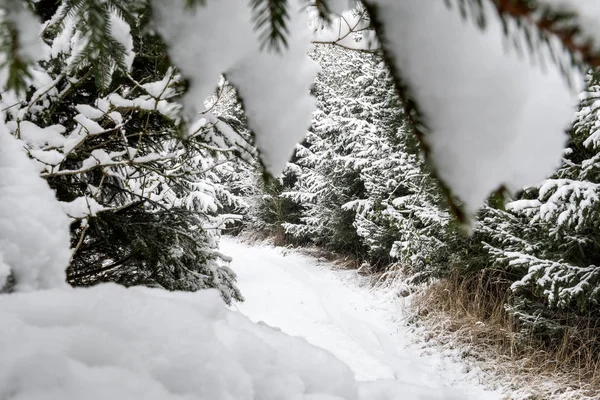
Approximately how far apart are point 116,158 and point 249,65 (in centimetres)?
248

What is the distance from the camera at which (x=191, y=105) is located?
0.54 metres

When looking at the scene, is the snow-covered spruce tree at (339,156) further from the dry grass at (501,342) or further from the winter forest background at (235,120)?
the winter forest background at (235,120)

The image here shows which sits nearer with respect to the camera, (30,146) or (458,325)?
(30,146)

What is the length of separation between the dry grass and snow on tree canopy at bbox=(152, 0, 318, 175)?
152 inches

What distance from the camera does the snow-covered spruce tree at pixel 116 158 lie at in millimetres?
1914

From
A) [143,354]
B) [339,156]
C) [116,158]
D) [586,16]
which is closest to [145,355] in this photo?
[143,354]

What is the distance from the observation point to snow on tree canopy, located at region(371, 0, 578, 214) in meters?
0.43

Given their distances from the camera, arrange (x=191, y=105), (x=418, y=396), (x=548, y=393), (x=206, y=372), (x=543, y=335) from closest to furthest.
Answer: (x=191, y=105) → (x=206, y=372) → (x=418, y=396) → (x=548, y=393) → (x=543, y=335)

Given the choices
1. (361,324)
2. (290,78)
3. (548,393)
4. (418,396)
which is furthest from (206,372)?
(361,324)

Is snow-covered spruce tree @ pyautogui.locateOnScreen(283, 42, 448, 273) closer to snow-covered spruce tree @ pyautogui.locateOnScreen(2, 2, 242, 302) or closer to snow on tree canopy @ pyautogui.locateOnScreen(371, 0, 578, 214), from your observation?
snow-covered spruce tree @ pyautogui.locateOnScreen(2, 2, 242, 302)

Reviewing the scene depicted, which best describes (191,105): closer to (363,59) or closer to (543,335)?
(543,335)

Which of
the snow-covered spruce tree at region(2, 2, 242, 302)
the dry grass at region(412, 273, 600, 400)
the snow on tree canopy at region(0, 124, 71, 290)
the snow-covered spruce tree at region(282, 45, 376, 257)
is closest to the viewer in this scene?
the snow on tree canopy at region(0, 124, 71, 290)

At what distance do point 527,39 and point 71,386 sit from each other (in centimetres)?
94

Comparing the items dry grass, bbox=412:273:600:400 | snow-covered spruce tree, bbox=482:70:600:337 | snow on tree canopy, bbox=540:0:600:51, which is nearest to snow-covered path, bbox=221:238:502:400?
dry grass, bbox=412:273:600:400
